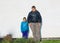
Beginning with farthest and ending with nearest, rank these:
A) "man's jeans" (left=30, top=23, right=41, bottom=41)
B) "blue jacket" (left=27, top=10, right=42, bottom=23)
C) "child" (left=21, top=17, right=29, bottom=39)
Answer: "child" (left=21, top=17, right=29, bottom=39) < "blue jacket" (left=27, top=10, right=42, bottom=23) < "man's jeans" (left=30, top=23, right=41, bottom=41)

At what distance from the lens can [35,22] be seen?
20406 mm

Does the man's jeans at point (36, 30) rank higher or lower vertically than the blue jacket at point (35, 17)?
lower

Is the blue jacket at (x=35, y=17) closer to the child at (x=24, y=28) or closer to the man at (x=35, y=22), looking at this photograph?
the man at (x=35, y=22)

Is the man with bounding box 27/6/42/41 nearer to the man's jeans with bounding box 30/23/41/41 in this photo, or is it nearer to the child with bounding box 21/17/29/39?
the man's jeans with bounding box 30/23/41/41

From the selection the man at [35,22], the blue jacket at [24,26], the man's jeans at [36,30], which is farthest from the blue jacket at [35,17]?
the blue jacket at [24,26]

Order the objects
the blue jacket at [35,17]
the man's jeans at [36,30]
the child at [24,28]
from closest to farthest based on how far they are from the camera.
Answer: the man's jeans at [36,30] → the blue jacket at [35,17] → the child at [24,28]

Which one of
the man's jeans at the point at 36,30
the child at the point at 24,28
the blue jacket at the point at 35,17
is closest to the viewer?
the man's jeans at the point at 36,30

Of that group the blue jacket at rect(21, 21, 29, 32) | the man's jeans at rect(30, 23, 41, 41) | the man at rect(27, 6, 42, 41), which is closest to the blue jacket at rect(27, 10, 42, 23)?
the man at rect(27, 6, 42, 41)

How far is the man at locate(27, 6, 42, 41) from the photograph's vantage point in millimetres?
20250

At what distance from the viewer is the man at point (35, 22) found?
66.4 feet

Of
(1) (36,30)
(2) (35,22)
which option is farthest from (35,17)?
(1) (36,30)

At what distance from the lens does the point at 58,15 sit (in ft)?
73.3

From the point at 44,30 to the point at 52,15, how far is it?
0.90 meters

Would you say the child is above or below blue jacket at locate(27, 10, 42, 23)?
below
